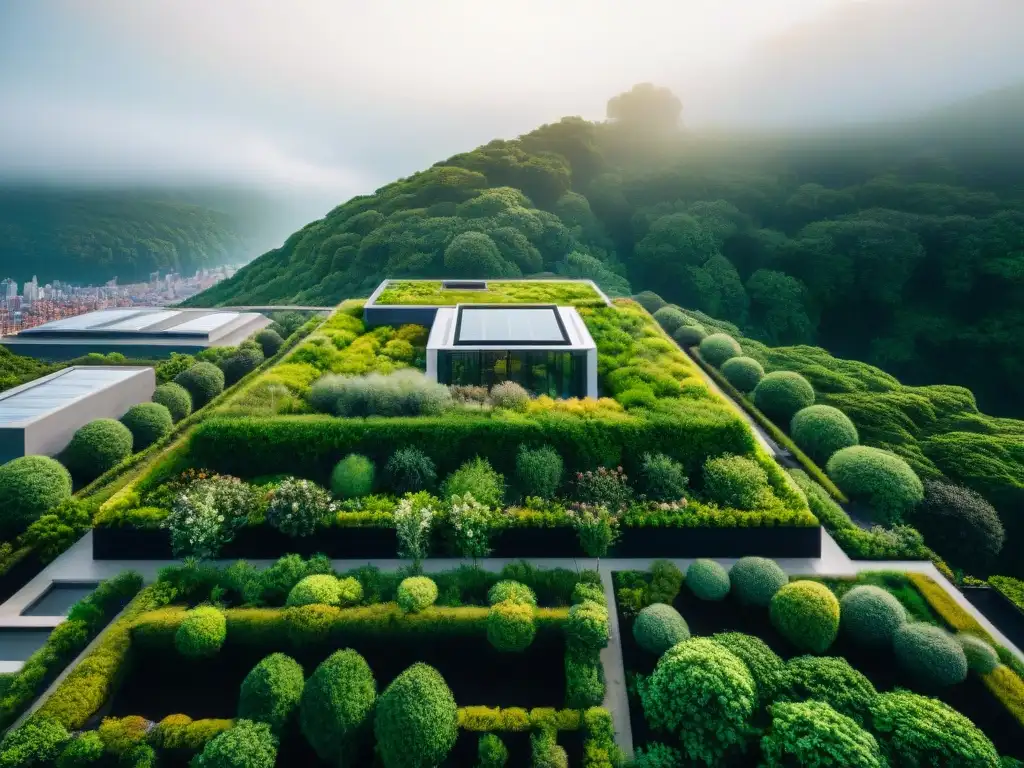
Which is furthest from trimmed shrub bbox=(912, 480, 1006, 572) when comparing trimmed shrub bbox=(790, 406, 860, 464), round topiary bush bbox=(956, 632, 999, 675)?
round topiary bush bbox=(956, 632, 999, 675)

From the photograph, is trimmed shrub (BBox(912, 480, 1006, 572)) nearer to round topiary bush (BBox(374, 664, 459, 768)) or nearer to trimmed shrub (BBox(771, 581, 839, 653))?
trimmed shrub (BBox(771, 581, 839, 653))

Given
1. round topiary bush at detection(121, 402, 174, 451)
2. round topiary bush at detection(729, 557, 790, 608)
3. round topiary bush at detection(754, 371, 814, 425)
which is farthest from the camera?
round topiary bush at detection(754, 371, 814, 425)

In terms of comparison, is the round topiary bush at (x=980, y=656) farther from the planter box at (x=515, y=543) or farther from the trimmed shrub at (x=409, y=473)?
the trimmed shrub at (x=409, y=473)

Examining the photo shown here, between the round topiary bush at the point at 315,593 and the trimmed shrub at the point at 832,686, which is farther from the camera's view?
the round topiary bush at the point at 315,593

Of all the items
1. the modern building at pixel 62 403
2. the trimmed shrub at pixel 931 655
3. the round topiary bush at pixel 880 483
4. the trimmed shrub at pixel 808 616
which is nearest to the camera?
the trimmed shrub at pixel 931 655

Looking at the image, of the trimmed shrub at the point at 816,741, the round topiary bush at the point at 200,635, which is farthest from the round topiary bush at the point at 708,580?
the round topiary bush at the point at 200,635

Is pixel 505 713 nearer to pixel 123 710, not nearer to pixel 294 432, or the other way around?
pixel 123 710

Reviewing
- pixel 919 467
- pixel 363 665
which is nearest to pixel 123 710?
pixel 363 665
